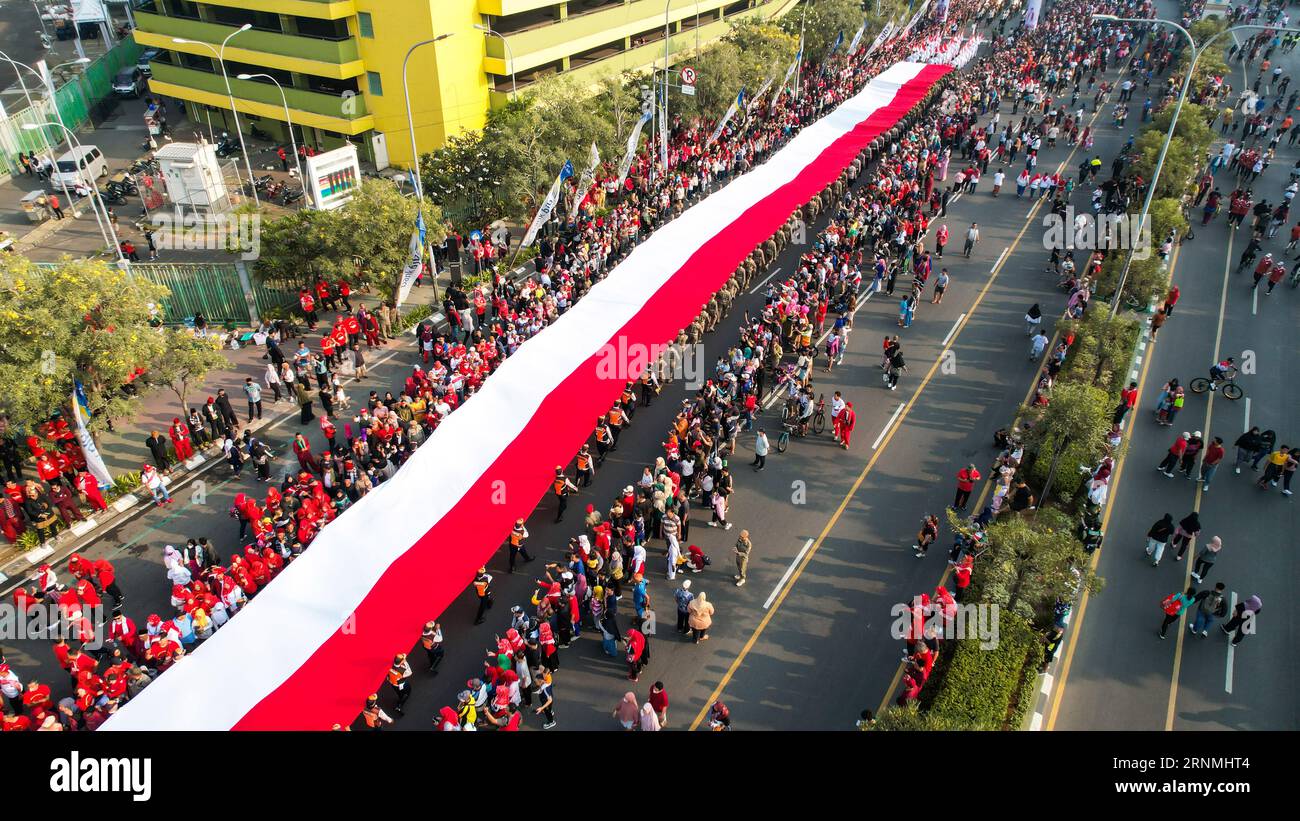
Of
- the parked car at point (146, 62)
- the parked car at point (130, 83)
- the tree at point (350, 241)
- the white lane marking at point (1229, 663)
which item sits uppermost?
the parked car at point (146, 62)

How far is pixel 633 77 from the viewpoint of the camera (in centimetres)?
4459

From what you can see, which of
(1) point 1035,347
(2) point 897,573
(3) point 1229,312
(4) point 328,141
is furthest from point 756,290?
(4) point 328,141

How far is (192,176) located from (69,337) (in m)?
19.7

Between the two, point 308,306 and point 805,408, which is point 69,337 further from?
point 805,408

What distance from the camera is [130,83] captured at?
57.0m

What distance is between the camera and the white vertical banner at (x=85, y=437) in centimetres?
2036

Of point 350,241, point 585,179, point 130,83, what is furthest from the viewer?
point 130,83

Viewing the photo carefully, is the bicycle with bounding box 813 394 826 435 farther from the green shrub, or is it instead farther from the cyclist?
the green shrub

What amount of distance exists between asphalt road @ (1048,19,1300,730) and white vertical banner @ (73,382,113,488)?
23.4 m

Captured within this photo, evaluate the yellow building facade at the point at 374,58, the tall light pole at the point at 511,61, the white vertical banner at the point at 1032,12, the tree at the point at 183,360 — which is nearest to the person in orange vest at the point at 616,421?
the tree at the point at 183,360

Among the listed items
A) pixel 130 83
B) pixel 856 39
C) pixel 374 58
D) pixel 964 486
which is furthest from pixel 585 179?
pixel 130 83

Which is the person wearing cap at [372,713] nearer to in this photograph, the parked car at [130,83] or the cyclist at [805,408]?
the cyclist at [805,408]

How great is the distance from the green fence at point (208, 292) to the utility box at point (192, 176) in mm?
9586

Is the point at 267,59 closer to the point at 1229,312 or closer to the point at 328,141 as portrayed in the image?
the point at 328,141
